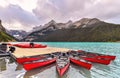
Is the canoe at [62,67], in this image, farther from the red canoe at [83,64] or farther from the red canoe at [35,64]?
the red canoe at [35,64]

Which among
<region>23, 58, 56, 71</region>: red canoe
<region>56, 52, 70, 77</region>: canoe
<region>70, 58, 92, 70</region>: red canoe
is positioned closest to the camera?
<region>56, 52, 70, 77</region>: canoe

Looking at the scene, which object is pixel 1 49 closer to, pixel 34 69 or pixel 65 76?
pixel 34 69

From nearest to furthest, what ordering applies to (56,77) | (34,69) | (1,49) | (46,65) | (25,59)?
(56,77)
(34,69)
(46,65)
(25,59)
(1,49)

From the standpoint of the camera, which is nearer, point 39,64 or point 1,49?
point 39,64

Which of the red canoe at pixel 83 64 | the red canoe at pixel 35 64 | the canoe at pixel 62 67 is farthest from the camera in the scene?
the red canoe at pixel 83 64

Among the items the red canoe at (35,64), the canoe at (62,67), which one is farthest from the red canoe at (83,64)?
the red canoe at (35,64)

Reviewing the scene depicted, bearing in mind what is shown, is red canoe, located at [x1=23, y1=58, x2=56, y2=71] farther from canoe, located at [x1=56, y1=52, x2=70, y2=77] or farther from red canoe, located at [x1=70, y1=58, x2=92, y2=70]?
red canoe, located at [x1=70, y1=58, x2=92, y2=70]

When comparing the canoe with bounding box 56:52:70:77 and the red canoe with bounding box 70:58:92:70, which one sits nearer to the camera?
the canoe with bounding box 56:52:70:77

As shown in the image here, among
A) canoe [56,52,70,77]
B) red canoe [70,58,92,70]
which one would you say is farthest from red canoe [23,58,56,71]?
red canoe [70,58,92,70]

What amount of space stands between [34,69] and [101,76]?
10612 mm

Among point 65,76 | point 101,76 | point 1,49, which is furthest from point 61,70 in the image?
point 1,49

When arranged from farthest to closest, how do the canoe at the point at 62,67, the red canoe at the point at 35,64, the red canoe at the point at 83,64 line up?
1. the red canoe at the point at 83,64
2. the red canoe at the point at 35,64
3. the canoe at the point at 62,67

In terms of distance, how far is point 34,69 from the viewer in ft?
86.4

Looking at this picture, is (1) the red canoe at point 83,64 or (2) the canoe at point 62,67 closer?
(2) the canoe at point 62,67
